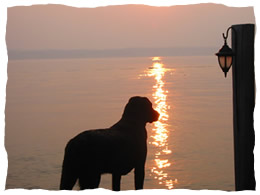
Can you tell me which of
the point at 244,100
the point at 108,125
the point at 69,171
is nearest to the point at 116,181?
the point at 69,171

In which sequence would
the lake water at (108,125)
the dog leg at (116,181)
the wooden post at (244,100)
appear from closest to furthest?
the wooden post at (244,100), the dog leg at (116,181), the lake water at (108,125)

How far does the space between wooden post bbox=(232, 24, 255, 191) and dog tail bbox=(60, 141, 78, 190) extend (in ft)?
4.50

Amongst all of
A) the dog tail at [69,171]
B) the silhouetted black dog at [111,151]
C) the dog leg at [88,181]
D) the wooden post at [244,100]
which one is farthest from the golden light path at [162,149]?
the dog tail at [69,171]

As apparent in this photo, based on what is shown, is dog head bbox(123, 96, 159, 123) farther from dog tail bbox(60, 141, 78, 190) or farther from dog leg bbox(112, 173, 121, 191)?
dog tail bbox(60, 141, 78, 190)

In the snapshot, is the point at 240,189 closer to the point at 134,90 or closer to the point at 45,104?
the point at 45,104

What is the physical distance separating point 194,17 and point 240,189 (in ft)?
7.52

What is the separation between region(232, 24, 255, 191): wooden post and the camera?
A: 423cm

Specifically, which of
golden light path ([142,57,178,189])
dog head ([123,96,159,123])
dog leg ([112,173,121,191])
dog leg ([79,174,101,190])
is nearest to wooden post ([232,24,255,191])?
dog head ([123,96,159,123])

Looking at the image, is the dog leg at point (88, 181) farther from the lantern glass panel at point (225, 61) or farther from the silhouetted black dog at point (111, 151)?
the lantern glass panel at point (225, 61)

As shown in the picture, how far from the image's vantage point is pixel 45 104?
9.34 metres

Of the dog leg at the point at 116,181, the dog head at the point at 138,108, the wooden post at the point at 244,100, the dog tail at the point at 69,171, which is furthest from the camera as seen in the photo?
the dog head at the point at 138,108

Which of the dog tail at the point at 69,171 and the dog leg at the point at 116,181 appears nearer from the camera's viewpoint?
Answer: the dog tail at the point at 69,171

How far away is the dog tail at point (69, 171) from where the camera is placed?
4.13 m

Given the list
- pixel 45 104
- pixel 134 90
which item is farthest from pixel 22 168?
pixel 134 90
